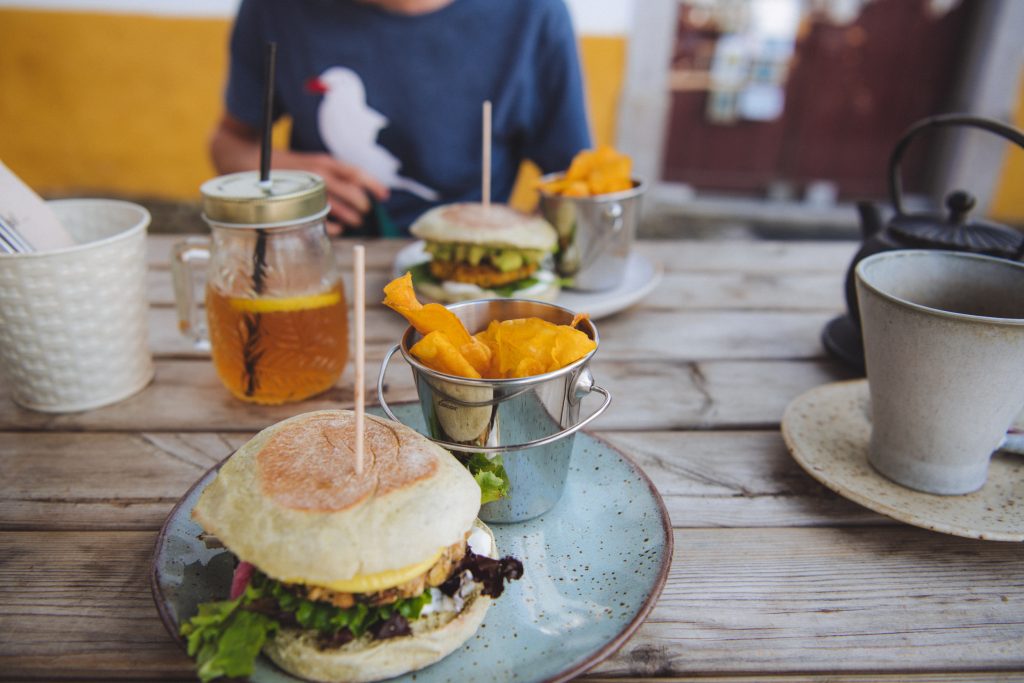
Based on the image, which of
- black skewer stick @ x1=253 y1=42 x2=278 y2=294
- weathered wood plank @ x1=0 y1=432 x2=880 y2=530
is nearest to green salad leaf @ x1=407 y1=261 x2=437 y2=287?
black skewer stick @ x1=253 y1=42 x2=278 y2=294

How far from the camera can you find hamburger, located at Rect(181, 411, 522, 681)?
71cm

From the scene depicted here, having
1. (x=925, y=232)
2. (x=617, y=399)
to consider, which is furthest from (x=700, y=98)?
(x=617, y=399)

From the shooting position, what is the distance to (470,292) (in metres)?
1.62

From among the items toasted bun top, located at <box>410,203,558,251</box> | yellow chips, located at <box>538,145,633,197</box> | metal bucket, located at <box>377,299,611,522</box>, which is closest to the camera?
metal bucket, located at <box>377,299,611,522</box>

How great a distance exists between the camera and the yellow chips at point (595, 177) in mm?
1735

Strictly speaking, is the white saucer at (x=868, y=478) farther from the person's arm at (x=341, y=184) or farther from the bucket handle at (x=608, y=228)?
the person's arm at (x=341, y=184)

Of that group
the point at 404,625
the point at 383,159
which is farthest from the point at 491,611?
the point at 383,159

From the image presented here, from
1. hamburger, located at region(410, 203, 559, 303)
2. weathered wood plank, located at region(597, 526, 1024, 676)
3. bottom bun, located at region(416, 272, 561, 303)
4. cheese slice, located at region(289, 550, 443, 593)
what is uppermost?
hamburger, located at region(410, 203, 559, 303)

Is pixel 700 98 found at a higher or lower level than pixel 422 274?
higher

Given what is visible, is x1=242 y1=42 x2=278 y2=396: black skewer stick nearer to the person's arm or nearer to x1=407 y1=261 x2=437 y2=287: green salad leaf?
x1=407 y1=261 x2=437 y2=287: green salad leaf

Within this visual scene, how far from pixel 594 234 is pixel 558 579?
1.03 metres

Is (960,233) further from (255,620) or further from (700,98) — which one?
(700,98)

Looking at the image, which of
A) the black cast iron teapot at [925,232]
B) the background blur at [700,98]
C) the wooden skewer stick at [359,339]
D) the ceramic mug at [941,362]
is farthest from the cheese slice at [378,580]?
the background blur at [700,98]

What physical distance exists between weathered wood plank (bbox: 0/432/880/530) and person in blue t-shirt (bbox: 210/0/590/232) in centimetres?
122
